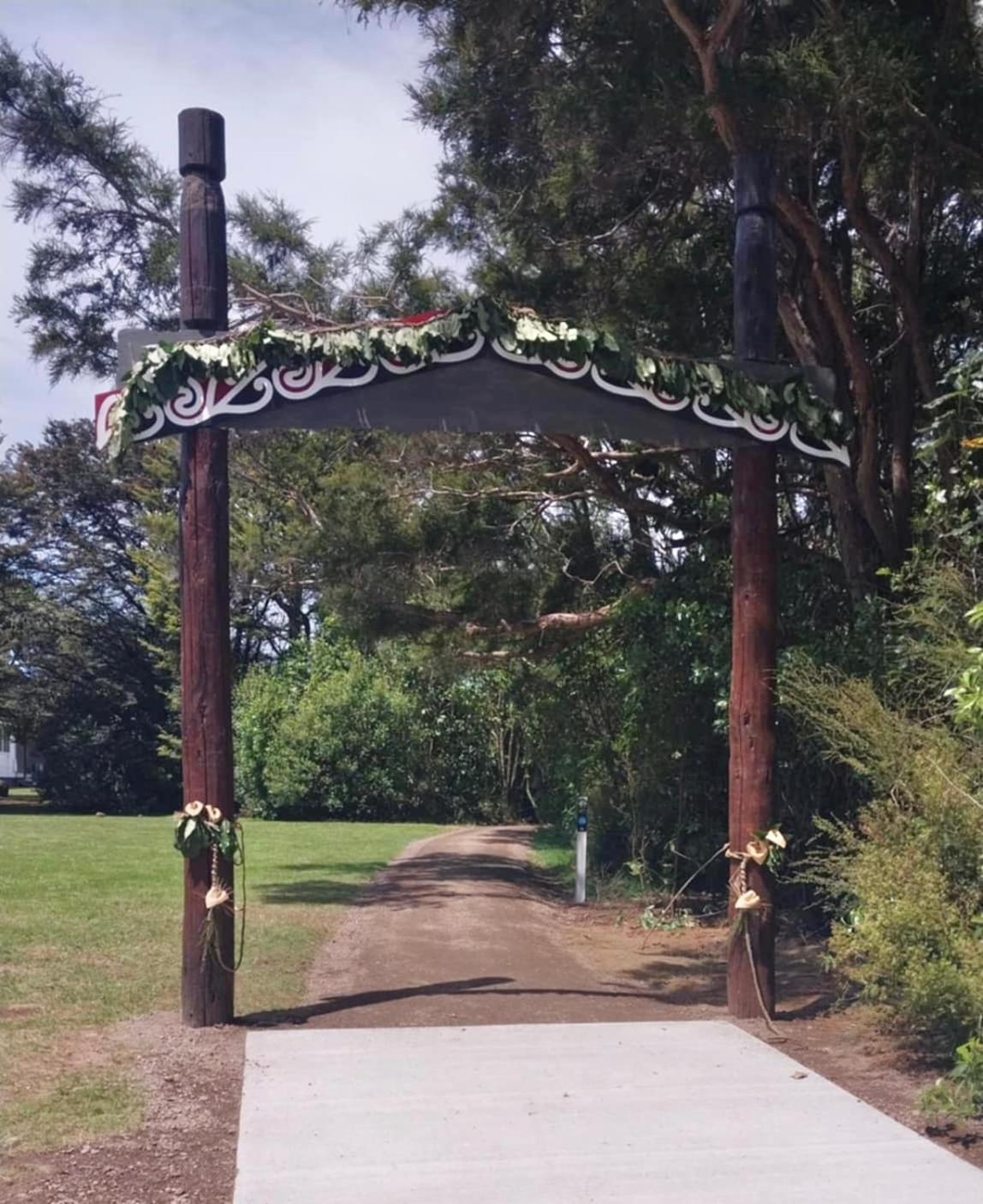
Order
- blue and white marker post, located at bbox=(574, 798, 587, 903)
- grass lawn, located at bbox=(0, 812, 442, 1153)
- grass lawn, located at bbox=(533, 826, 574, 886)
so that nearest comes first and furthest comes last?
grass lawn, located at bbox=(0, 812, 442, 1153) → blue and white marker post, located at bbox=(574, 798, 587, 903) → grass lawn, located at bbox=(533, 826, 574, 886)

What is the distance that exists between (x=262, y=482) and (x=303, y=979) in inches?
290

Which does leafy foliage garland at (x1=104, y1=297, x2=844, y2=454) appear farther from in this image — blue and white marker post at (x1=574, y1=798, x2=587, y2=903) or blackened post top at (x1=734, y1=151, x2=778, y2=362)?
blue and white marker post at (x1=574, y1=798, x2=587, y2=903)

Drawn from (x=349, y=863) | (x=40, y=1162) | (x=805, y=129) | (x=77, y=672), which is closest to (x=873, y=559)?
(x=805, y=129)

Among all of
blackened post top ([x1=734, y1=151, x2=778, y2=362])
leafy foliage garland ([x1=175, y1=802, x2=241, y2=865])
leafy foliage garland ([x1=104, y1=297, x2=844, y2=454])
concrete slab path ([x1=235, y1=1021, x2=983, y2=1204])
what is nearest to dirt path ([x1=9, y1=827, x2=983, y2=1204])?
concrete slab path ([x1=235, y1=1021, x2=983, y2=1204])

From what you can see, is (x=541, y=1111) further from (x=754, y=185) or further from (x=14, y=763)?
(x=14, y=763)

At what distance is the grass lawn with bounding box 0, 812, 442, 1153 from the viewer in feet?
22.6

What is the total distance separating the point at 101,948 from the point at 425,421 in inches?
220

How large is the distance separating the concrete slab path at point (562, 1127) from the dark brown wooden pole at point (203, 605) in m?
0.54

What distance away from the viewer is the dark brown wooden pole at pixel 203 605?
333 inches

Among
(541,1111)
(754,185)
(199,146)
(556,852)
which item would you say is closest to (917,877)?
(541,1111)

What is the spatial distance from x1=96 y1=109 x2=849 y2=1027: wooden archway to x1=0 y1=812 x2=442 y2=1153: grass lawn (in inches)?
41.9

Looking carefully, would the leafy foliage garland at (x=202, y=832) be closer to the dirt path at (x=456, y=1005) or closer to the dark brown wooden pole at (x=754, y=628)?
the dirt path at (x=456, y=1005)

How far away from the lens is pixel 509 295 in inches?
555

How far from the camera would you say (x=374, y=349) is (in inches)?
327
